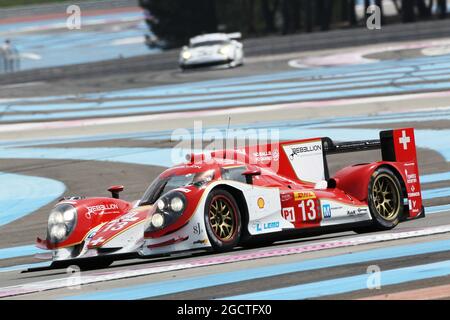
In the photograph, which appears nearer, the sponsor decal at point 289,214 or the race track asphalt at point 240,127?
the race track asphalt at point 240,127

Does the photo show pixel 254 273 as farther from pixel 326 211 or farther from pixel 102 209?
pixel 102 209

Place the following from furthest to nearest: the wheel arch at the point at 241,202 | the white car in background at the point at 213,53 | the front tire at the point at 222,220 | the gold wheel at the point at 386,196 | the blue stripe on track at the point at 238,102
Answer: the white car in background at the point at 213,53
the blue stripe on track at the point at 238,102
the gold wheel at the point at 386,196
the wheel arch at the point at 241,202
the front tire at the point at 222,220

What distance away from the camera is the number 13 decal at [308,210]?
9650 millimetres

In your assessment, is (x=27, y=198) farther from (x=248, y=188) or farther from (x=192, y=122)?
(x=192, y=122)

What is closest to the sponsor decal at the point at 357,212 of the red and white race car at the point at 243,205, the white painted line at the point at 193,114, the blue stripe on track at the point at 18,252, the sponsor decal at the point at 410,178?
the red and white race car at the point at 243,205

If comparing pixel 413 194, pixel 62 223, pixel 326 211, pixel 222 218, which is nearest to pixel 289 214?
pixel 326 211

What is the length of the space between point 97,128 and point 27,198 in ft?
Answer: 28.8

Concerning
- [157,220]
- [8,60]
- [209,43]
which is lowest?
[8,60]

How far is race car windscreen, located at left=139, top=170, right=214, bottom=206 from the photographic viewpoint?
30.9 feet

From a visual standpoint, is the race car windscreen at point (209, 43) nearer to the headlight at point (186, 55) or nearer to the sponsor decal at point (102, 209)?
the headlight at point (186, 55)

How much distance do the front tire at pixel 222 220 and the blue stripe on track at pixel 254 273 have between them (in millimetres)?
985

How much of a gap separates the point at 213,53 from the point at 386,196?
2522 cm

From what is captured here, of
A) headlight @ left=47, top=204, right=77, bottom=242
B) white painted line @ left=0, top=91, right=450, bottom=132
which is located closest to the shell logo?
headlight @ left=47, top=204, right=77, bottom=242

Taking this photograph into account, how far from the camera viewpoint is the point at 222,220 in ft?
30.0
